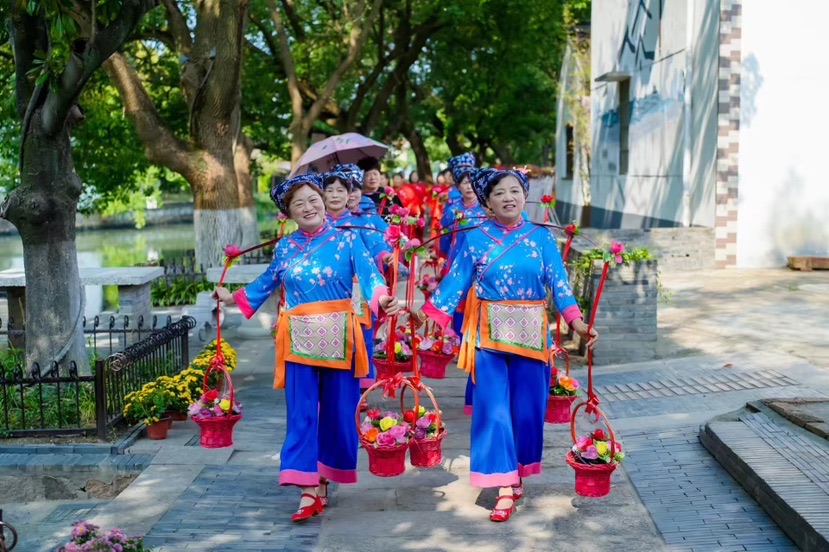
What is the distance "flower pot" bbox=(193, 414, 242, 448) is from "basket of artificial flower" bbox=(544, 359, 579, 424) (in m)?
2.10

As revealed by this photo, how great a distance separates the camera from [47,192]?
8469 millimetres

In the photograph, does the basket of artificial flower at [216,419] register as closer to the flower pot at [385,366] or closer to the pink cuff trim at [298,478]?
the pink cuff trim at [298,478]

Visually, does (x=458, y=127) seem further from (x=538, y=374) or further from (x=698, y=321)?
(x=538, y=374)

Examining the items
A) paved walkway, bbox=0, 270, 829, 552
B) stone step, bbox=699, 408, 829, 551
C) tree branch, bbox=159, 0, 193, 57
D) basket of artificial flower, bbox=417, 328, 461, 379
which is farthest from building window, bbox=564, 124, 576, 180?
stone step, bbox=699, 408, 829, 551

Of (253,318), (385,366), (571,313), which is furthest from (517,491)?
(253,318)

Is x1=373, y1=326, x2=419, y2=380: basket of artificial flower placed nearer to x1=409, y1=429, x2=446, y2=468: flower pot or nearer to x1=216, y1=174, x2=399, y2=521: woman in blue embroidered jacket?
x1=216, y1=174, x2=399, y2=521: woman in blue embroidered jacket

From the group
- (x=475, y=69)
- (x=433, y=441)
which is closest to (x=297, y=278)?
(x=433, y=441)

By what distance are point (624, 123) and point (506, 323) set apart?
17.8 metres

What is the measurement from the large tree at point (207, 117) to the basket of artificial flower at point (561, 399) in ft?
29.8

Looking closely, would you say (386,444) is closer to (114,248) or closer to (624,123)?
(624,123)

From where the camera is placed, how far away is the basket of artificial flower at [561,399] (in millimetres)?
7238

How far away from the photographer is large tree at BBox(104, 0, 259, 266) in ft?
49.0

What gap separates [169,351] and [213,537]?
3.64 metres

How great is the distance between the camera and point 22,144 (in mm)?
8516
